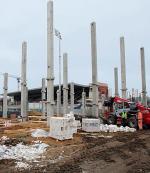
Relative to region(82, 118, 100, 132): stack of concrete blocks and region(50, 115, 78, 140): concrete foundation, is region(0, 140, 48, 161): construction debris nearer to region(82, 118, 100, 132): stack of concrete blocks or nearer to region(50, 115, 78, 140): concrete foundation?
region(50, 115, 78, 140): concrete foundation

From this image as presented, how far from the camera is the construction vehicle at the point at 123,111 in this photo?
1035 inches

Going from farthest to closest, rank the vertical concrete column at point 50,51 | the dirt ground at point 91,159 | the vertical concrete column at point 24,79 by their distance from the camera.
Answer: the vertical concrete column at point 24,79 < the vertical concrete column at point 50,51 < the dirt ground at point 91,159

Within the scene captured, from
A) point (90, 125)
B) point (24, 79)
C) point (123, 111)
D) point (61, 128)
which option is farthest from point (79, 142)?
point (24, 79)

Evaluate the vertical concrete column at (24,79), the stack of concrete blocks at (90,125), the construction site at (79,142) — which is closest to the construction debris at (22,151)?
the construction site at (79,142)

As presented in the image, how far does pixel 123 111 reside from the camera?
90.5 ft

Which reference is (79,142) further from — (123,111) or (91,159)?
(123,111)

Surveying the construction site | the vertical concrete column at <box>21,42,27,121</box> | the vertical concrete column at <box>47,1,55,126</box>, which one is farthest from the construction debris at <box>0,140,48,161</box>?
the vertical concrete column at <box>21,42,27,121</box>

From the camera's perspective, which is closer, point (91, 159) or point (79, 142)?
point (91, 159)

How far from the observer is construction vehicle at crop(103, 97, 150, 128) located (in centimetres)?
2630

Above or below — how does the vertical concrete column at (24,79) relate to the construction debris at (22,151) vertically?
above

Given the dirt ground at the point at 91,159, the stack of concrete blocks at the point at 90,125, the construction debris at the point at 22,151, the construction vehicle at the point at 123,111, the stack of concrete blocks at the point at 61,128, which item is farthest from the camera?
the construction vehicle at the point at 123,111

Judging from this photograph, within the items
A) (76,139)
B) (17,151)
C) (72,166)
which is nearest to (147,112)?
(76,139)

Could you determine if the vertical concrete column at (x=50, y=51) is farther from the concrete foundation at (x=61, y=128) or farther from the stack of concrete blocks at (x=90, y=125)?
the concrete foundation at (x=61, y=128)

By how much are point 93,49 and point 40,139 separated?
13.6 m
